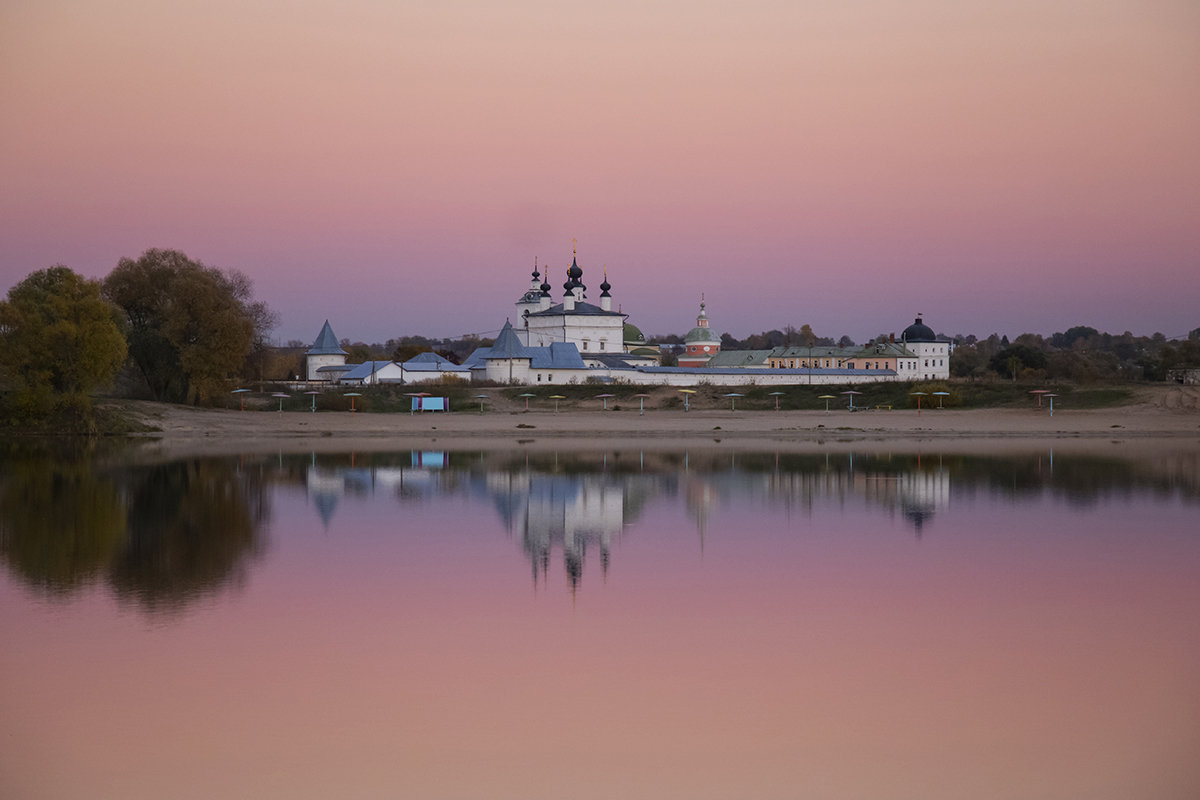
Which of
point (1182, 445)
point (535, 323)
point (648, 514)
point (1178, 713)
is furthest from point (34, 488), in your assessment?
point (535, 323)

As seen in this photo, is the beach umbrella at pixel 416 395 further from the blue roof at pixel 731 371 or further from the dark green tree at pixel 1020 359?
the dark green tree at pixel 1020 359

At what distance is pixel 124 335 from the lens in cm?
5134

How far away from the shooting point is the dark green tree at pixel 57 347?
4412 cm

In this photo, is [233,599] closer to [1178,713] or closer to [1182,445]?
[1178,713]

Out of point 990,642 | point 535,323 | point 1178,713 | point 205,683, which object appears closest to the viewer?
point 1178,713

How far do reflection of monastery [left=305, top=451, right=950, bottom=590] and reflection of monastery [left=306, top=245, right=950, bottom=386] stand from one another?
1440 inches

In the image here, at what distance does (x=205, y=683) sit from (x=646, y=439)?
37.2 metres

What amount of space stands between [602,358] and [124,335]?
112ft

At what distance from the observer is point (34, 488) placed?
2658 centimetres

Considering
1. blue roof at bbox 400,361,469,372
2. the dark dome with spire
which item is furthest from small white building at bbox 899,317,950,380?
blue roof at bbox 400,361,469,372

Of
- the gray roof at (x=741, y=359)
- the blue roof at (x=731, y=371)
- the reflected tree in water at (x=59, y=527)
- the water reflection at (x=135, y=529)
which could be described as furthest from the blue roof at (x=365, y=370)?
the reflected tree in water at (x=59, y=527)

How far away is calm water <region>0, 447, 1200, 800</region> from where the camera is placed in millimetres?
8391

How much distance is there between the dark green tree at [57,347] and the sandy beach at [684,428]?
10.2 feet

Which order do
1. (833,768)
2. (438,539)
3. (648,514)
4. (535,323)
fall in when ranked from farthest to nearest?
(535,323) → (648,514) → (438,539) → (833,768)
